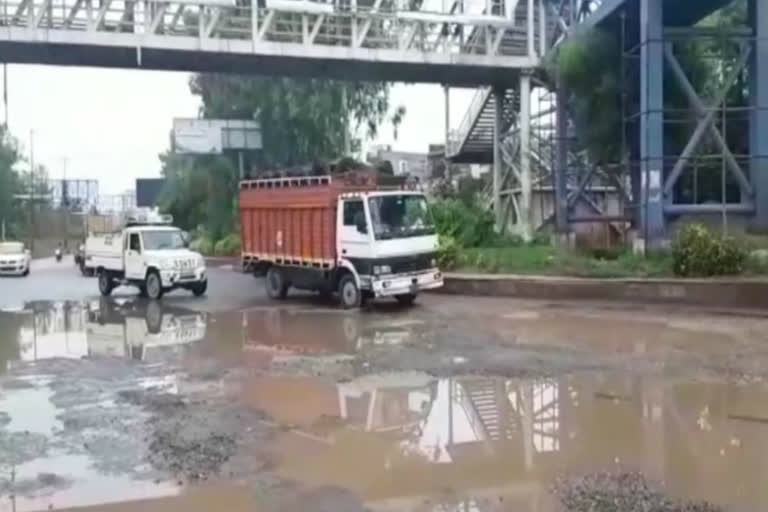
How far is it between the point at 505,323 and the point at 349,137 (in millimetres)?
25331

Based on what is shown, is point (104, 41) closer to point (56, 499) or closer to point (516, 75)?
point (516, 75)

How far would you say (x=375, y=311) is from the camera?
17.8 m

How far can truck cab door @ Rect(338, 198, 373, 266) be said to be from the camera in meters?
17.7

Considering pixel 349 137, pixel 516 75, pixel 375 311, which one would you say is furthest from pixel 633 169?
pixel 349 137

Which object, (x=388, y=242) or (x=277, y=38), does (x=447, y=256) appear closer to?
(x=388, y=242)

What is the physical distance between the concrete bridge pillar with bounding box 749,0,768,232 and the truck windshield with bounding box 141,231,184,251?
47.0ft

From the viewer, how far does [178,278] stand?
2219cm

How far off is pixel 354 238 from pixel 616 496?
12.7m

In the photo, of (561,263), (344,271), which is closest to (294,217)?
(344,271)

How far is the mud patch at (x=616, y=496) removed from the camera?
5.41 m

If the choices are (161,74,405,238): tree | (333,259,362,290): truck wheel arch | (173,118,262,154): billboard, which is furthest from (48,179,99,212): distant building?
(333,259,362,290): truck wheel arch

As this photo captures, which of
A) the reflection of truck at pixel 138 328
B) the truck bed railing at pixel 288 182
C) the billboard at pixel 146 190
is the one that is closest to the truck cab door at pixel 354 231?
the truck bed railing at pixel 288 182

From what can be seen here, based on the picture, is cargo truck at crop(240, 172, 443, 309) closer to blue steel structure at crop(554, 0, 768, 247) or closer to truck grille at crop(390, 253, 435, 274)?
truck grille at crop(390, 253, 435, 274)

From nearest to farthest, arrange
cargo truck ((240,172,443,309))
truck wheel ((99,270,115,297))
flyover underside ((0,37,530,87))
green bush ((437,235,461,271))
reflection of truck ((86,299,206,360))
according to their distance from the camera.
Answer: reflection of truck ((86,299,206,360)) < cargo truck ((240,172,443,309)) < green bush ((437,235,461,271)) < truck wheel ((99,270,115,297)) < flyover underside ((0,37,530,87))
